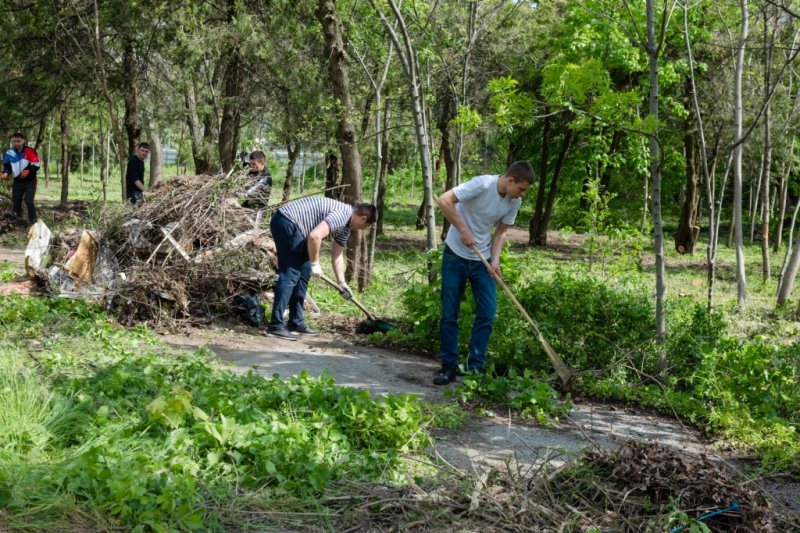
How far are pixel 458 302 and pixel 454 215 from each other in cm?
82

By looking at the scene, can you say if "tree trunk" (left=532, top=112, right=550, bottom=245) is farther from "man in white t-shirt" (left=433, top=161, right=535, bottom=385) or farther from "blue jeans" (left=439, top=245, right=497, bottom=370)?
"blue jeans" (left=439, top=245, right=497, bottom=370)

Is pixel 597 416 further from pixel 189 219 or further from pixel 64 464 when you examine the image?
pixel 189 219

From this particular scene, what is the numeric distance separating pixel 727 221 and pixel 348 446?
31976 mm

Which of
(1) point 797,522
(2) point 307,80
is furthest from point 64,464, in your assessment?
→ (2) point 307,80

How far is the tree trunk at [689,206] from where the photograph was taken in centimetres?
2098

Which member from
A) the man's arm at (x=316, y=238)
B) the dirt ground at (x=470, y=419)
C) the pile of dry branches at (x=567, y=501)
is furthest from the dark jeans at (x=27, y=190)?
the pile of dry branches at (x=567, y=501)

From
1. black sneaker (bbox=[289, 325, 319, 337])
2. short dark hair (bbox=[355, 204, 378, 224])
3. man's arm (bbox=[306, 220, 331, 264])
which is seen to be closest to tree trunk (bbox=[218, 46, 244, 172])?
black sneaker (bbox=[289, 325, 319, 337])

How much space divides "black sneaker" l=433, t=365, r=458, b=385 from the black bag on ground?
105 inches

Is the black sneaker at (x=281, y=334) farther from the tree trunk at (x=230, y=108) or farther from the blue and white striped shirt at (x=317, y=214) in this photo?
the tree trunk at (x=230, y=108)

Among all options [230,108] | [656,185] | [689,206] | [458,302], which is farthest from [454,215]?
[689,206]

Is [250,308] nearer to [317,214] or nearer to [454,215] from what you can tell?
[317,214]

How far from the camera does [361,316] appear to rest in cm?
944

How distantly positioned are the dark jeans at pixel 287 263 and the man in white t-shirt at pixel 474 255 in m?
1.92

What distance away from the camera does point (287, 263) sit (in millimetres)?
7910
